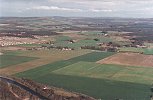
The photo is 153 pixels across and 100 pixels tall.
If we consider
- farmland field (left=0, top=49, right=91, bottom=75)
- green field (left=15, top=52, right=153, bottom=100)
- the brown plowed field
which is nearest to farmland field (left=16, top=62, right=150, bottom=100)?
green field (left=15, top=52, right=153, bottom=100)

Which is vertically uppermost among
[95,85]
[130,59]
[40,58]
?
[95,85]

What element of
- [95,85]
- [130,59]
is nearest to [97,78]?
[95,85]

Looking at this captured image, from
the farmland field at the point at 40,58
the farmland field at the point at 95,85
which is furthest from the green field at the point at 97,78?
the farmland field at the point at 40,58

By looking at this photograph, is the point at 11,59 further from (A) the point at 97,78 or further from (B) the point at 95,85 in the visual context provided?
(B) the point at 95,85

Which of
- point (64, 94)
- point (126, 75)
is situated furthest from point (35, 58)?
point (64, 94)

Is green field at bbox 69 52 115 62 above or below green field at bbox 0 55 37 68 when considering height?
below

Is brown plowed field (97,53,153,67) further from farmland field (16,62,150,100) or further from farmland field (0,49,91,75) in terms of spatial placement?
farmland field (16,62,150,100)

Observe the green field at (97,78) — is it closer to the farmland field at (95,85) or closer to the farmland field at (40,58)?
the farmland field at (95,85)

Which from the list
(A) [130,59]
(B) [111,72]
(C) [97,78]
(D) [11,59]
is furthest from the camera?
(A) [130,59]
